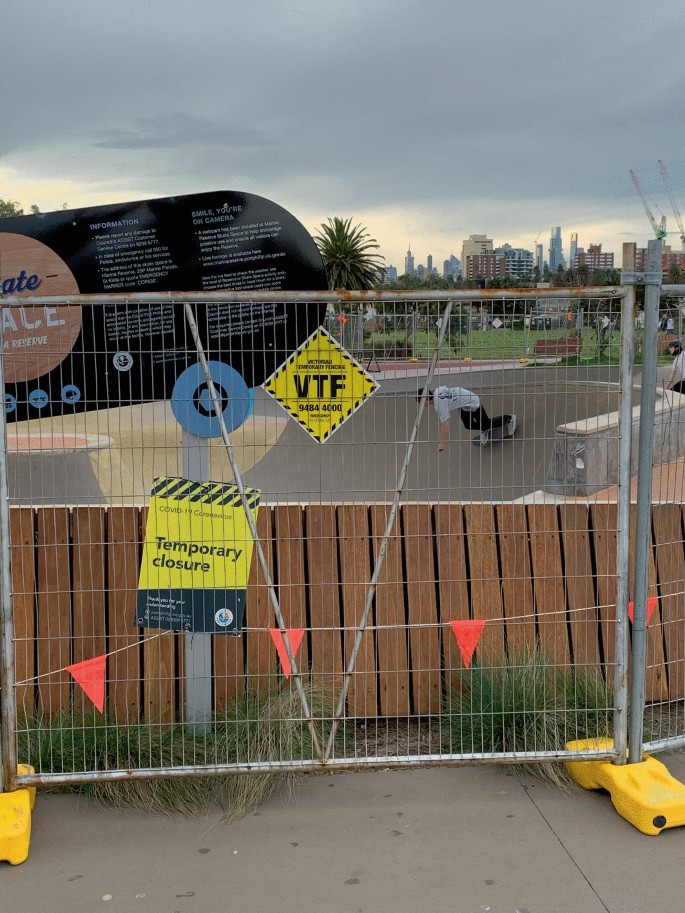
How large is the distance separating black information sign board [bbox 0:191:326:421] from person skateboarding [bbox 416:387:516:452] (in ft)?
2.94

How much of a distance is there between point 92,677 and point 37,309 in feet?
6.25

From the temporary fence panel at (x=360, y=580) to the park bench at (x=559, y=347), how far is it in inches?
0.5

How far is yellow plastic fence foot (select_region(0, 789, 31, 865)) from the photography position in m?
3.61

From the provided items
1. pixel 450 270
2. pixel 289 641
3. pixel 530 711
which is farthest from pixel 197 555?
pixel 450 270

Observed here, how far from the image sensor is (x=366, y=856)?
12.1ft

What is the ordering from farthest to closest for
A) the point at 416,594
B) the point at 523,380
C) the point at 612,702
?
the point at 416,594, the point at 612,702, the point at 523,380

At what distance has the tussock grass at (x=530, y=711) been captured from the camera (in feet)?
14.1

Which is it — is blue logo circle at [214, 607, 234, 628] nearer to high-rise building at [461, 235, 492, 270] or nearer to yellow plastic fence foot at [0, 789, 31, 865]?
yellow plastic fence foot at [0, 789, 31, 865]

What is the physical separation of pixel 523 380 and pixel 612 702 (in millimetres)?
1775

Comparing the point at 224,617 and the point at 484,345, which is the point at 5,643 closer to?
the point at 224,617

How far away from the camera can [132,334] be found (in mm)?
4555

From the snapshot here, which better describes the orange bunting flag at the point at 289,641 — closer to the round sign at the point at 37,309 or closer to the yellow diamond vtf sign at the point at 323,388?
the yellow diamond vtf sign at the point at 323,388

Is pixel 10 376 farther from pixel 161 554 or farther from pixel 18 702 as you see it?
pixel 18 702

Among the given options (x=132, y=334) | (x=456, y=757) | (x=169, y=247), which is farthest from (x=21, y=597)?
(x=456, y=757)
